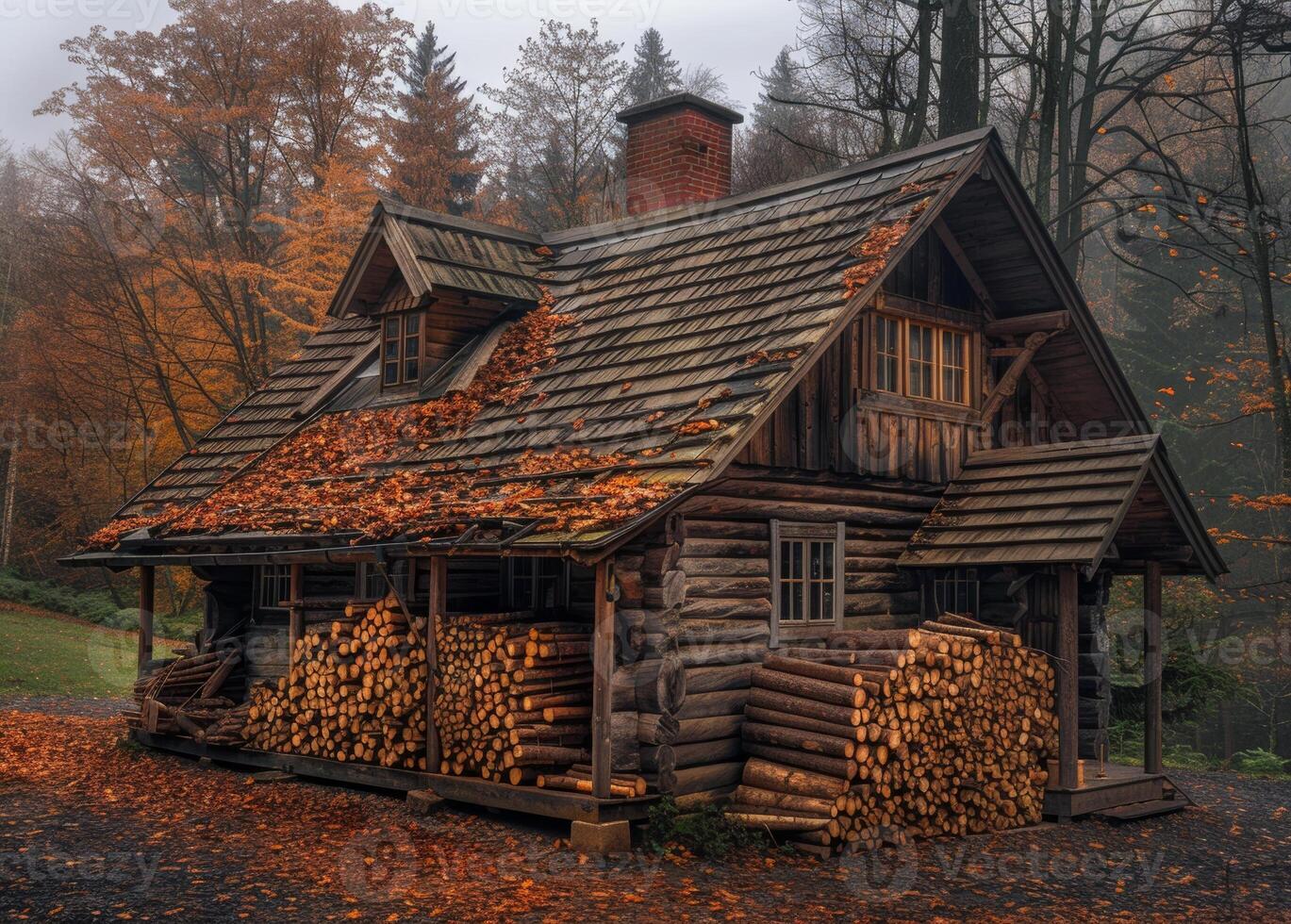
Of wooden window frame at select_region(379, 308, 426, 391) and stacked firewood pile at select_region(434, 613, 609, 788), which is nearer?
stacked firewood pile at select_region(434, 613, 609, 788)

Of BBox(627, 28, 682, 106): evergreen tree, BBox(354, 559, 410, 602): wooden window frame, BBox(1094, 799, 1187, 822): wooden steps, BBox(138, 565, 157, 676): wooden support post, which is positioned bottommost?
BBox(1094, 799, 1187, 822): wooden steps

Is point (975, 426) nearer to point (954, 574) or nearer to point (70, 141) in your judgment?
point (954, 574)

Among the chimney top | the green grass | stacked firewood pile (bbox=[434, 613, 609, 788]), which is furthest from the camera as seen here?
the green grass

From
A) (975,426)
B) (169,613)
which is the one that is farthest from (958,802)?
(169,613)

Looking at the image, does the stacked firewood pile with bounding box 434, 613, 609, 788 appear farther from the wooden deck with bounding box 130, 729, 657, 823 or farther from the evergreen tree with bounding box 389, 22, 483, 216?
the evergreen tree with bounding box 389, 22, 483, 216

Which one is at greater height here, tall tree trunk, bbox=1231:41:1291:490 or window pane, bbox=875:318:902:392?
tall tree trunk, bbox=1231:41:1291:490

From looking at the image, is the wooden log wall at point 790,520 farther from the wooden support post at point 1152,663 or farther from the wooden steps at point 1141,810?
the wooden steps at point 1141,810

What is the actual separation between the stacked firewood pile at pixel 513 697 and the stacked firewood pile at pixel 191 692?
4640mm

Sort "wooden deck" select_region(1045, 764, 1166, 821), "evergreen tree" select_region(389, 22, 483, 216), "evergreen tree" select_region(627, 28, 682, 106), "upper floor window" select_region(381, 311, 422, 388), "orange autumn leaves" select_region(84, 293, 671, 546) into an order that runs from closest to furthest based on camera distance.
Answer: "orange autumn leaves" select_region(84, 293, 671, 546)
"wooden deck" select_region(1045, 764, 1166, 821)
"upper floor window" select_region(381, 311, 422, 388)
"evergreen tree" select_region(389, 22, 483, 216)
"evergreen tree" select_region(627, 28, 682, 106)

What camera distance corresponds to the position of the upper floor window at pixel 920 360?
548 inches

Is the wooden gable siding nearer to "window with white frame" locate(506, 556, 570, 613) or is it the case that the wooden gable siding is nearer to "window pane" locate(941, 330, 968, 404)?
"window pane" locate(941, 330, 968, 404)

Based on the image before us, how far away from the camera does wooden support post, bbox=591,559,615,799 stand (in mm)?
10484

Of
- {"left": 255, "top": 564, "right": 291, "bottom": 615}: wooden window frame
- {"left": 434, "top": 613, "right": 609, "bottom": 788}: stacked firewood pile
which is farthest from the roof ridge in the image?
{"left": 434, "top": 613, "right": 609, "bottom": 788}: stacked firewood pile

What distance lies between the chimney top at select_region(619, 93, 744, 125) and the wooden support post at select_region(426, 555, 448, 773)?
8264 mm
